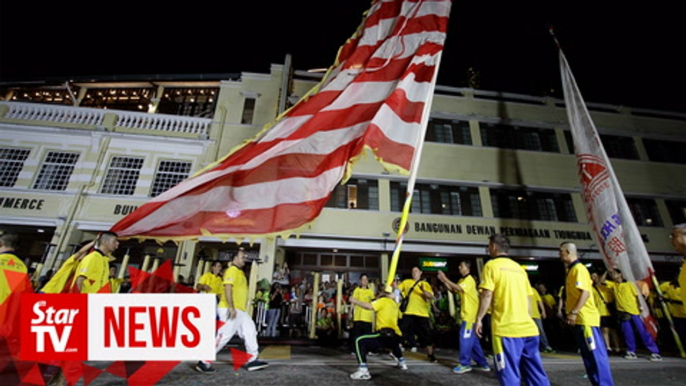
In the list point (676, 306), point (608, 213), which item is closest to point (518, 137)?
point (608, 213)

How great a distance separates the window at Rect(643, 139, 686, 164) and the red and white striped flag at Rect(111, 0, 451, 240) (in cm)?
2111

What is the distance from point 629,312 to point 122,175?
19.4m

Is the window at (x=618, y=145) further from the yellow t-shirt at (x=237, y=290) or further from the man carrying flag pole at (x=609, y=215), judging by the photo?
the yellow t-shirt at (x=237, y=290)

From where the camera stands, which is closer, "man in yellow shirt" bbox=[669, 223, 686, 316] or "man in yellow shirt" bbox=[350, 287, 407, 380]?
"man in yellow shirt" bbox=[669, 223, 686, 316]

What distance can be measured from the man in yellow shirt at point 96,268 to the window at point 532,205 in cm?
1606

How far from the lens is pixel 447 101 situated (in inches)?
698

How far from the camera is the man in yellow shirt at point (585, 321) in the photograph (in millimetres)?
3828

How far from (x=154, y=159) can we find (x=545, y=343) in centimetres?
1710

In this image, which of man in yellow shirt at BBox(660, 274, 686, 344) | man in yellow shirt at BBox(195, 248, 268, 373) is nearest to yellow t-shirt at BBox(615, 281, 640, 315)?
man in yellow shirt at BBox(660, 274, 686, 344)

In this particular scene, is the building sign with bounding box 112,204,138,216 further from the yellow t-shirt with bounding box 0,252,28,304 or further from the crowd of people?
the yellow t-shirt with bounding box 0,252,28,304

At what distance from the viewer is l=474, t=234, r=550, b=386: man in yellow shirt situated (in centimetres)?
321

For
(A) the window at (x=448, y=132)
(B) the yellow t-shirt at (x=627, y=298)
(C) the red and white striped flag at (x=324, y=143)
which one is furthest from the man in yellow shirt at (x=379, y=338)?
(A) the window at (x=448, y=132)

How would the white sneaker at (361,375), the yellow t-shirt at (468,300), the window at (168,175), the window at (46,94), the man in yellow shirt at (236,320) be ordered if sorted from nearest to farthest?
the white sneaker at (361,375) → the man in yellow shirt at (236,320) → the yellow t-shirt at (468,300) → the window at (168,175) → the window at (46,94)

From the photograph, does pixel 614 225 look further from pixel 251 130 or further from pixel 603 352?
pixel 251 130
